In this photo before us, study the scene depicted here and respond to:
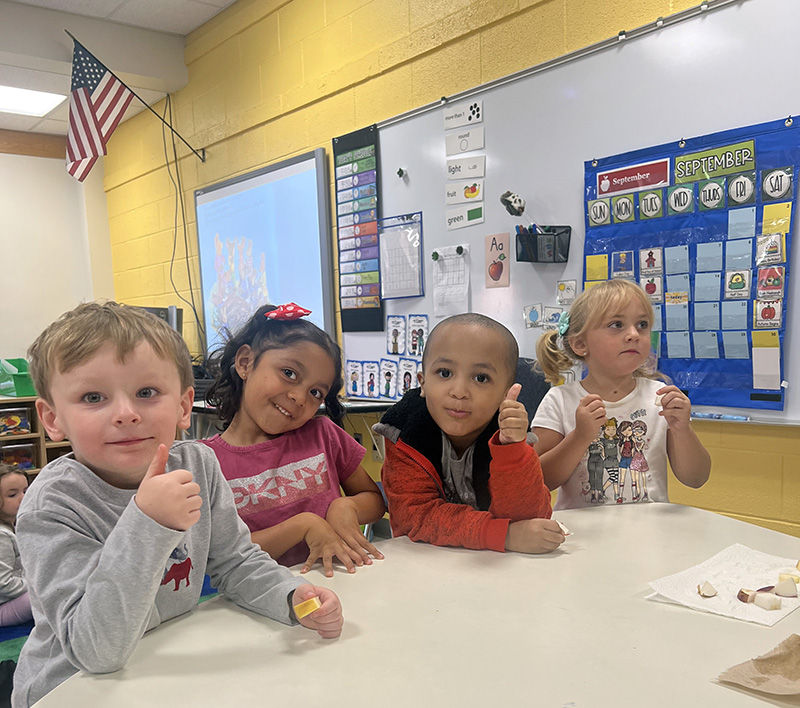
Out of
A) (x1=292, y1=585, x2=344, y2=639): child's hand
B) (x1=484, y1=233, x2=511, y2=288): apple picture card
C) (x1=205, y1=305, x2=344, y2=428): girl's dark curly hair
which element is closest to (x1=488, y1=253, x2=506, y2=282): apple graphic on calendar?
(x1=484, y1=233, x2=511, y2=288): apple picture card

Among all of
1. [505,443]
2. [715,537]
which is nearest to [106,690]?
[505,443]

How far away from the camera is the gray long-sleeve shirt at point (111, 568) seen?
2.29 ft

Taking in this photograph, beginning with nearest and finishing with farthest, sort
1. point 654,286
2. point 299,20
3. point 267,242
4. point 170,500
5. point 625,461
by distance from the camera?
point 170,500 → point 625,461 → point 654,286 → point 299,20 → point 267,242

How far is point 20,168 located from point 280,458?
16.9 ft

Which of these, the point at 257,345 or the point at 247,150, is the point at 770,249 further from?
the point at 247,150

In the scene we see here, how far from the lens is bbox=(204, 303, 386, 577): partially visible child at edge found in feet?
4.46

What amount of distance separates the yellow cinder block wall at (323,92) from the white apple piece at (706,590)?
118 cm

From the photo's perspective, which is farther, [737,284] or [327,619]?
[737,284]

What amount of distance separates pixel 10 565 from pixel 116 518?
1693 mm

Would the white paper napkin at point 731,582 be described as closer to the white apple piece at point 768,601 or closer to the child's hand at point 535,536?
the white apple piece at point 768,601

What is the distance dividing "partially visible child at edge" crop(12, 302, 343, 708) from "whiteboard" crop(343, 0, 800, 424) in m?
1.63

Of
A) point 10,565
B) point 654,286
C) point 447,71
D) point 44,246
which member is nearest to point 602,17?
point 447,71

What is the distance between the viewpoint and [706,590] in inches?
34.0

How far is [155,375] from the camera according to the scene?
2.75 feet
